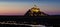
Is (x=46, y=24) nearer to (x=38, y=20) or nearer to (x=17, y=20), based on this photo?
(x=38, y=20)

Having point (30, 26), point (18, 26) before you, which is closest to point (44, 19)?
point (30, 26)

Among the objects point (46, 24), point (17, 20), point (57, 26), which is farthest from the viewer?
point (17, 20)

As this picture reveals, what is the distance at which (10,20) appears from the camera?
2.93 meters

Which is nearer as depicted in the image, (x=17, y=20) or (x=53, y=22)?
(x=53, y=22)

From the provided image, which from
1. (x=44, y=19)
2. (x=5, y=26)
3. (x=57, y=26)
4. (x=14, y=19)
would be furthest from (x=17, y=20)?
(x=57, y=26)

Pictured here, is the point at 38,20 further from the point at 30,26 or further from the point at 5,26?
the point at 5,26

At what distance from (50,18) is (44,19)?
0.38 feet

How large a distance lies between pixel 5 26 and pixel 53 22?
0.90m

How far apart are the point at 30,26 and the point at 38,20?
0.18 meters

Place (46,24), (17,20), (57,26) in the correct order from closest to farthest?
(57,26), (46,24), (17,20)

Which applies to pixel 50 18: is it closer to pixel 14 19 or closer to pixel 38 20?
pixel 38 20

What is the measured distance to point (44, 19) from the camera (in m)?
2.76

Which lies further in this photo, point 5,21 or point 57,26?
point 5,21

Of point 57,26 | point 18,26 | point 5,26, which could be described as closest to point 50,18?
point 57,26
